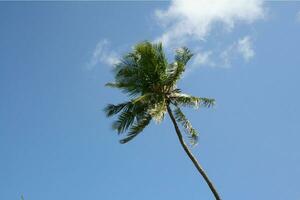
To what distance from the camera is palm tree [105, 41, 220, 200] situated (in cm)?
3597

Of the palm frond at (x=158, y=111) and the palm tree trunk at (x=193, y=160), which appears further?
the palm frond at (x=158, y=111)

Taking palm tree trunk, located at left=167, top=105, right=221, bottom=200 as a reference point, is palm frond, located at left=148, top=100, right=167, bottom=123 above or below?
above

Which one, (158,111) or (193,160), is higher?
(158,111)

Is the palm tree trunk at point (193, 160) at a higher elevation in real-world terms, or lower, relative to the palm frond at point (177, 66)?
lower

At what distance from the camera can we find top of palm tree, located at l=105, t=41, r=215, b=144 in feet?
119

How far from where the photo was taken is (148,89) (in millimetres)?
36656

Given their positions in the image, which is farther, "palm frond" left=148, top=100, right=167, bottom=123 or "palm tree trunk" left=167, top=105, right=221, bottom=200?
"palm frond" left=148, top=100, right=167, bottom=123

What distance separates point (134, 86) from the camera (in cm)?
3691

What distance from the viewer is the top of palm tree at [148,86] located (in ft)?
119

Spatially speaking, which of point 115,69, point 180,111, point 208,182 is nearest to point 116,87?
point 115,69

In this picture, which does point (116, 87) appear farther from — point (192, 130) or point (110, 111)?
point (192, 130)

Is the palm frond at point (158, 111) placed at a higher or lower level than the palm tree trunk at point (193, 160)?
higher

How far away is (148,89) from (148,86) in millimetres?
160

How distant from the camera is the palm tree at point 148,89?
36.0 metres
